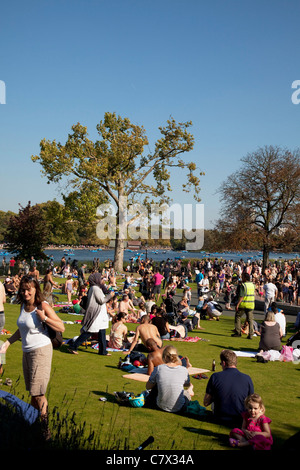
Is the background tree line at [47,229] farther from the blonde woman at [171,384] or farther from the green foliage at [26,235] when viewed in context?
the blonde woman at [171,384]

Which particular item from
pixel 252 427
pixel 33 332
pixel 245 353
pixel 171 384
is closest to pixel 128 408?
pixel 171 384

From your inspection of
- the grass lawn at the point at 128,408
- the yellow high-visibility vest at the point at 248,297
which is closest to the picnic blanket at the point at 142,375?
the grass lawn at the point at 128,408

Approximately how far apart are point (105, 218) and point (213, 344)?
2590 cm

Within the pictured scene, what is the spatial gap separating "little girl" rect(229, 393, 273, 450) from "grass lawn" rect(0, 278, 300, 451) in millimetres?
213

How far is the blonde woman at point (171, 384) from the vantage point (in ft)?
20.8

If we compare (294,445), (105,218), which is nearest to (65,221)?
(105,218)

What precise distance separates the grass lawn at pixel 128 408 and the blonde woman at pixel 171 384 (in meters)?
0.14

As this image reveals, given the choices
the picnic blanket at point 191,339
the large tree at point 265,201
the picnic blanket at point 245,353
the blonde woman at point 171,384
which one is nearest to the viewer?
the blonde woman at point 171,384

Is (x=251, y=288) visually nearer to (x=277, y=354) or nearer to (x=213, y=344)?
(x=213, y=344)

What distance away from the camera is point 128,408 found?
21.3ft

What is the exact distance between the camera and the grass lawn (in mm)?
5094

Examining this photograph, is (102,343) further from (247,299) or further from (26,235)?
(26,235)

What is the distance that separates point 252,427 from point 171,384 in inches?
58.9

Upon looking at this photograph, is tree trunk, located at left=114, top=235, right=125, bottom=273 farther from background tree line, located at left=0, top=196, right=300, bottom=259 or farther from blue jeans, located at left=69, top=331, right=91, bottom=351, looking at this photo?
blue jeans, located at left=69, top=331, right=91, bottom=351
